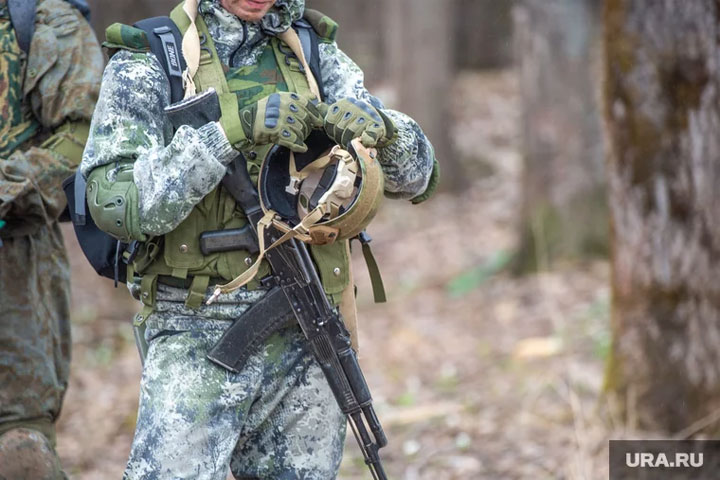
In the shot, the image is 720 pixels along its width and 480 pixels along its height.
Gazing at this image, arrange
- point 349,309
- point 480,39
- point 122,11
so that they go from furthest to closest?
point 480,39
point 122,11
point 349,309

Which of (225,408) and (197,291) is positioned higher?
(197,291)

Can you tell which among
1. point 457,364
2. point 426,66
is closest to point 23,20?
point 457,364

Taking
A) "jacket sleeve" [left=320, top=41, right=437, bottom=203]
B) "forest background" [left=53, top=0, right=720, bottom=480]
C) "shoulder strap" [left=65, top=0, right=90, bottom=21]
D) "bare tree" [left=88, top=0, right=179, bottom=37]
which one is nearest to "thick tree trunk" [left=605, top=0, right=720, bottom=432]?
"forest background" [left=53, top=0, right=720, bottom=480]

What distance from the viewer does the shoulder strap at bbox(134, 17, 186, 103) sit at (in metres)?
2.81

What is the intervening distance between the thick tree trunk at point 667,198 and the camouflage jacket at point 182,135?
7.07ft

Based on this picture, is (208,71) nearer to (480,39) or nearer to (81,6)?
(81,6)

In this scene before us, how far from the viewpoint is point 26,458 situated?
349cm

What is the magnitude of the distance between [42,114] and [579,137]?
20.1 feet

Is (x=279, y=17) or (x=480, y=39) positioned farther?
(x=480, y=39)

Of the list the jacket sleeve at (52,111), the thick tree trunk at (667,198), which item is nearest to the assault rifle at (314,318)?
the jacket sleeve at (52,111)

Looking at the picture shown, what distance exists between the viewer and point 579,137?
8867mm

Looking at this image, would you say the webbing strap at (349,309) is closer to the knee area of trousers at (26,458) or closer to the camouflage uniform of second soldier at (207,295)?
the camouflage uniform of second soldier at (207,295)

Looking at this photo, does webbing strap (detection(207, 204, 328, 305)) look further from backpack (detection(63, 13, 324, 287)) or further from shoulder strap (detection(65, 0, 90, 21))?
shoulder strap (detection(65, 0, 90, 21))

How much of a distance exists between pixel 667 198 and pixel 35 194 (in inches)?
118
